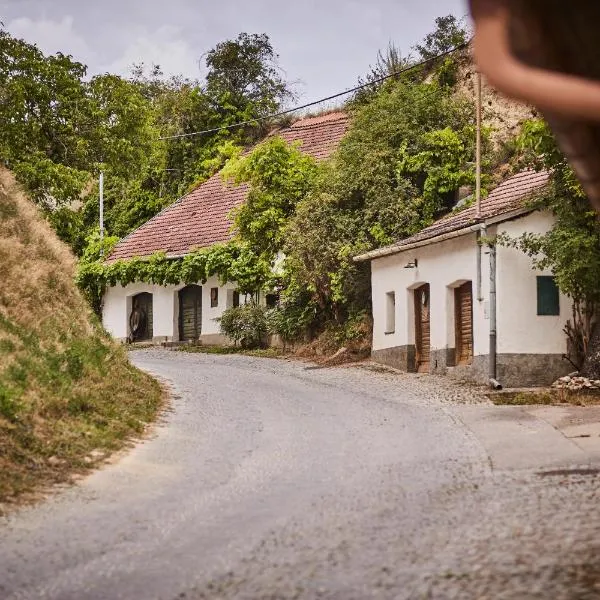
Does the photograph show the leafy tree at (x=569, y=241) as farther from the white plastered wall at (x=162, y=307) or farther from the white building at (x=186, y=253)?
the white plastered wall at (x=162, y=307)

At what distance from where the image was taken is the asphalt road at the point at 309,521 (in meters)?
8.43

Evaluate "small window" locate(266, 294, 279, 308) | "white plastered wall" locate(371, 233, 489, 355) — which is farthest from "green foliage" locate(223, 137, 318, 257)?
"white plastered wall" locate(371, 233, 489, 355)

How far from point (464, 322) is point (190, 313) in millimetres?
14130

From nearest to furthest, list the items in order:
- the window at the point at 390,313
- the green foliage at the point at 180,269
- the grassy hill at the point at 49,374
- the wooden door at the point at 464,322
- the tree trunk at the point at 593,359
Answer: the grassy hill at the point at 49,374
the tree trunk at the point at 593,359
the wooden door at the point at 464,322
the window at the point at 390,313
the green foliage at the point at 180,269

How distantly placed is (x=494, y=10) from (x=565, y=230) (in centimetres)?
2046

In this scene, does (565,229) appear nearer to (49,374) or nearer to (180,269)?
(49,374)

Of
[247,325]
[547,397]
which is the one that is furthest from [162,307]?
[547,397]

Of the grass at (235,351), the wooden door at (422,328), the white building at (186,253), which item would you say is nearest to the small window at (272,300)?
the white building at (186,253)

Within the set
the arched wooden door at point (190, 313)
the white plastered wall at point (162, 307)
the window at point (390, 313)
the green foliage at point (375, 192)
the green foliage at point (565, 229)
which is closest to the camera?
the green foliage at point (565, 229)

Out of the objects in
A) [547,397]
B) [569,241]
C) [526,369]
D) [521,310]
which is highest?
[569,241]

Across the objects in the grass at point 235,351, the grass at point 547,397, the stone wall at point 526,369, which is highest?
the grass at point 235,351

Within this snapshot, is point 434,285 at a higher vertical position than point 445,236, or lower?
lower

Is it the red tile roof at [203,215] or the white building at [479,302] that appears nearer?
the white building at [479,302]

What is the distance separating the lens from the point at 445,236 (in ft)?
90.2
